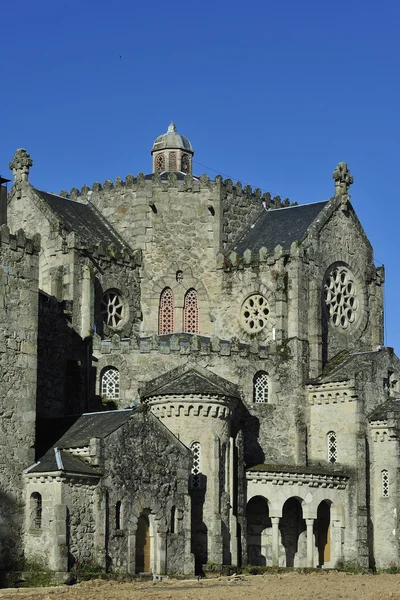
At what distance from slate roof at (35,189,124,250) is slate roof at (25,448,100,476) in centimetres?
2016

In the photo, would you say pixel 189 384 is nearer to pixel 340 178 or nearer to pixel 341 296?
pixel 341 296

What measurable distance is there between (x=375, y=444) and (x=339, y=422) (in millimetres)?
2474

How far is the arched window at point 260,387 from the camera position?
3415 inches

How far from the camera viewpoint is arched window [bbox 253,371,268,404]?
3415 inches

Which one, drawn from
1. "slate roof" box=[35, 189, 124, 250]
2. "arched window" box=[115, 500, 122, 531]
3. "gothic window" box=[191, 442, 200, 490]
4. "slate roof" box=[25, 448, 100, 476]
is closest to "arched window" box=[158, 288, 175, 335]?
"slate roof" box=[35, 189, 124, 250]

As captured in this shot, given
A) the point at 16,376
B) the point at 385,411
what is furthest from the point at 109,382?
the point at 385,411

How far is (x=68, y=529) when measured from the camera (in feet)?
229

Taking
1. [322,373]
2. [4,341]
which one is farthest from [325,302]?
[4,341]

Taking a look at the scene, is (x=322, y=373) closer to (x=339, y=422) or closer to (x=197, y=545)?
(x=339, y=422)

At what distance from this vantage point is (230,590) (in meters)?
66.9

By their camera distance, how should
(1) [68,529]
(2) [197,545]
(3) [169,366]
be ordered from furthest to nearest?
1. (3) [169,366]
2. (2) [197,545]
3. (1) [68,529]

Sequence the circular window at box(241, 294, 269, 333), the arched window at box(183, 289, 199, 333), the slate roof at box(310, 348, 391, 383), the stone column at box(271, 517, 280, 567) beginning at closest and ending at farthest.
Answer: the stone column at box(271, 517, 280, 567), the slate roof at box(310, 348, 391, 383), the circular window at box(241, 294, 269, 333), the arched window at box(183, 289, 199, 333)

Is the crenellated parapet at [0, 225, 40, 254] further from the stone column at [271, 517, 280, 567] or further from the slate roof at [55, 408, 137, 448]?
the stone column at [271, 517, 280, 567]

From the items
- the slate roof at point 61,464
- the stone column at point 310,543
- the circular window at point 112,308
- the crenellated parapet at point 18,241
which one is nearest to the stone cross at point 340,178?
the circular window at point 112,308
